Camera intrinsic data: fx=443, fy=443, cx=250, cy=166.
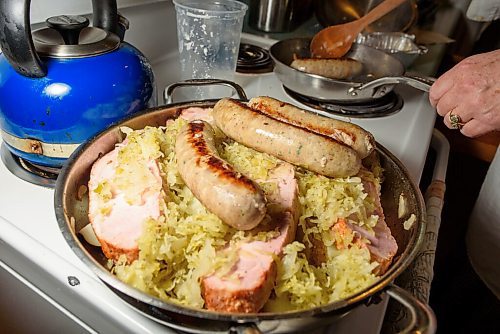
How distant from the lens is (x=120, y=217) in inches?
25.6

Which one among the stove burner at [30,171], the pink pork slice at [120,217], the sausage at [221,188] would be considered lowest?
the stove burner at [30,171]

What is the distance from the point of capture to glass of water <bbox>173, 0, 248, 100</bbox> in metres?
1.17

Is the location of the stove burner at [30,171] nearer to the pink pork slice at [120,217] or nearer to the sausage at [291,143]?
the pink pork slice at [120,217]

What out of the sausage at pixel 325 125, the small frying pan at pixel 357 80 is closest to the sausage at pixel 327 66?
the small frying pan at pixel 357 80

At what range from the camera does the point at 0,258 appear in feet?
2.42

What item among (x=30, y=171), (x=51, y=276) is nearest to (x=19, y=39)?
(x=30, y=171)

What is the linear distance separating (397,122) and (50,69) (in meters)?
0.89

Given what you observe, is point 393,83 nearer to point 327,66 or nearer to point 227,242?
point 327,66

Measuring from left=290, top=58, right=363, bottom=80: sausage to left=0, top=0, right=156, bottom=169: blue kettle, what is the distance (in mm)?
546

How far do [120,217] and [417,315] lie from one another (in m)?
0.42

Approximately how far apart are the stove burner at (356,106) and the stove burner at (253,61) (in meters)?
0.18

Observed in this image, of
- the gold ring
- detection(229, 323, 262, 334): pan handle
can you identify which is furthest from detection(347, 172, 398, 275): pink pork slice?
the gold ring

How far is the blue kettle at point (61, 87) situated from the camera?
0.76 metres

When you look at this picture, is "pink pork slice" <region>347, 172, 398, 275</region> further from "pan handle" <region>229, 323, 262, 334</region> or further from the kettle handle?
the kettle handle
